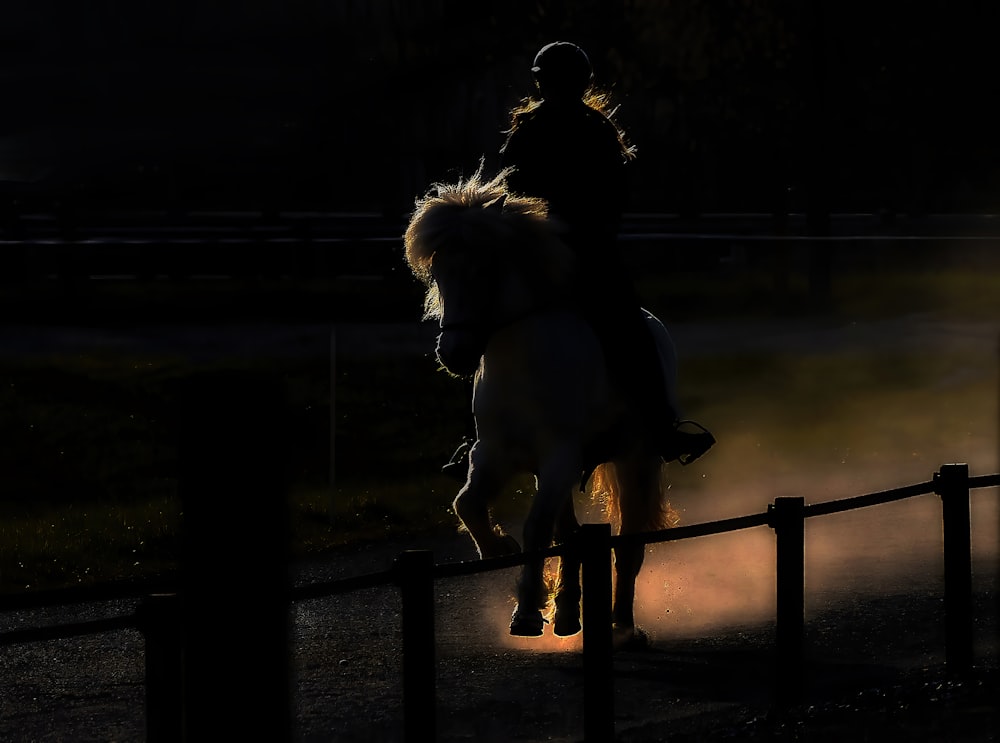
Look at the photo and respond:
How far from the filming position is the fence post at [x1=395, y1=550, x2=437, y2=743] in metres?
6.94

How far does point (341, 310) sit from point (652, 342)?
22649mm

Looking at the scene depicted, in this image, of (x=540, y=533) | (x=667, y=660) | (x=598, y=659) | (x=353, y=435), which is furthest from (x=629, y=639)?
(x=353, y=435)

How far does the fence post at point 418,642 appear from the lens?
273 inches

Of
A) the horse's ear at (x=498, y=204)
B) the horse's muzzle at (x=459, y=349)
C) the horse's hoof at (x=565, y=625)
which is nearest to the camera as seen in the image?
the horse's muzzle at (x=459, y=349)

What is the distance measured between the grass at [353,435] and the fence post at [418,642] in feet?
12.4

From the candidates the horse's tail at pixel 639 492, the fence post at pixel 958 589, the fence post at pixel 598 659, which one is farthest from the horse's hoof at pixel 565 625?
the fence post at pixel 598 659

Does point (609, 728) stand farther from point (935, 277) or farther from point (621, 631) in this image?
point (935, 277)

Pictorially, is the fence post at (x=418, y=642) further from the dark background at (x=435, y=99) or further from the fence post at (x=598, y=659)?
the dark background at (x=435, y=99)

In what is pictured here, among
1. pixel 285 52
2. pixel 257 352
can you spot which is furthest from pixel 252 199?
pixel 257 352

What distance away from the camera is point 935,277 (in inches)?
1577

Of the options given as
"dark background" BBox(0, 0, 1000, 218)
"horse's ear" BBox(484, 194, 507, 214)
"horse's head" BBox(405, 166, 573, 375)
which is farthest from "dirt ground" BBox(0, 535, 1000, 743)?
"dark background" BBox(0, 0, 1000, 218)

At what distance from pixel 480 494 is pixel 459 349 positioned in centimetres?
72

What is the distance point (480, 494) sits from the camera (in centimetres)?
970

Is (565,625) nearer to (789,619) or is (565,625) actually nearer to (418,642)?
(789,619)
